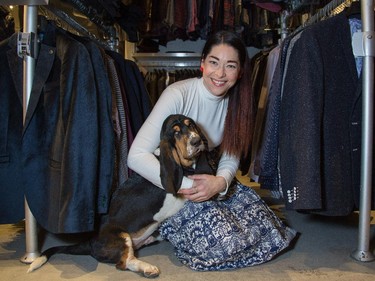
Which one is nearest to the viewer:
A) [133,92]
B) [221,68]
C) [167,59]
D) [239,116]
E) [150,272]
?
[150,272]

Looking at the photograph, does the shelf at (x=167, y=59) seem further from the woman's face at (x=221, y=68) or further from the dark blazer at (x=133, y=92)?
the woman's face at (x=221, y=68)

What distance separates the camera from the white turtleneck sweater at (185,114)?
1582 millimetres

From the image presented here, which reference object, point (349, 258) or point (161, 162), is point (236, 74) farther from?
point (349, 258)

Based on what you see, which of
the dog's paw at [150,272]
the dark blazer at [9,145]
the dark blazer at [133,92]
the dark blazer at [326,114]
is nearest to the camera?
the dog's paw at [150,272]

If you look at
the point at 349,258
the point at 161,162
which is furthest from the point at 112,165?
the point at 349,258

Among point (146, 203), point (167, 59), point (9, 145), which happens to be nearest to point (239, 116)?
point (146, 203)

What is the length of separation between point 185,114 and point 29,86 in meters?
0.72

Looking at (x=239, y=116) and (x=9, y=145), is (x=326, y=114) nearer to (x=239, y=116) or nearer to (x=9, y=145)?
(x=239, y=116)

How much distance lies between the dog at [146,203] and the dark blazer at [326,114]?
1.33 feet

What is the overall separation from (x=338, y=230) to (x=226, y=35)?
1312 mm

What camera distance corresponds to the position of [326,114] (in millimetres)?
1636

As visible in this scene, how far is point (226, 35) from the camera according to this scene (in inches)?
65.0

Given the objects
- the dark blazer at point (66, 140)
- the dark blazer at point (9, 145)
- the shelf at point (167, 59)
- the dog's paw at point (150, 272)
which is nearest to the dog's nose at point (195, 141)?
the dark blazer at point (66, 140)

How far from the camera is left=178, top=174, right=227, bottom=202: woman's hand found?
5.13 ft
